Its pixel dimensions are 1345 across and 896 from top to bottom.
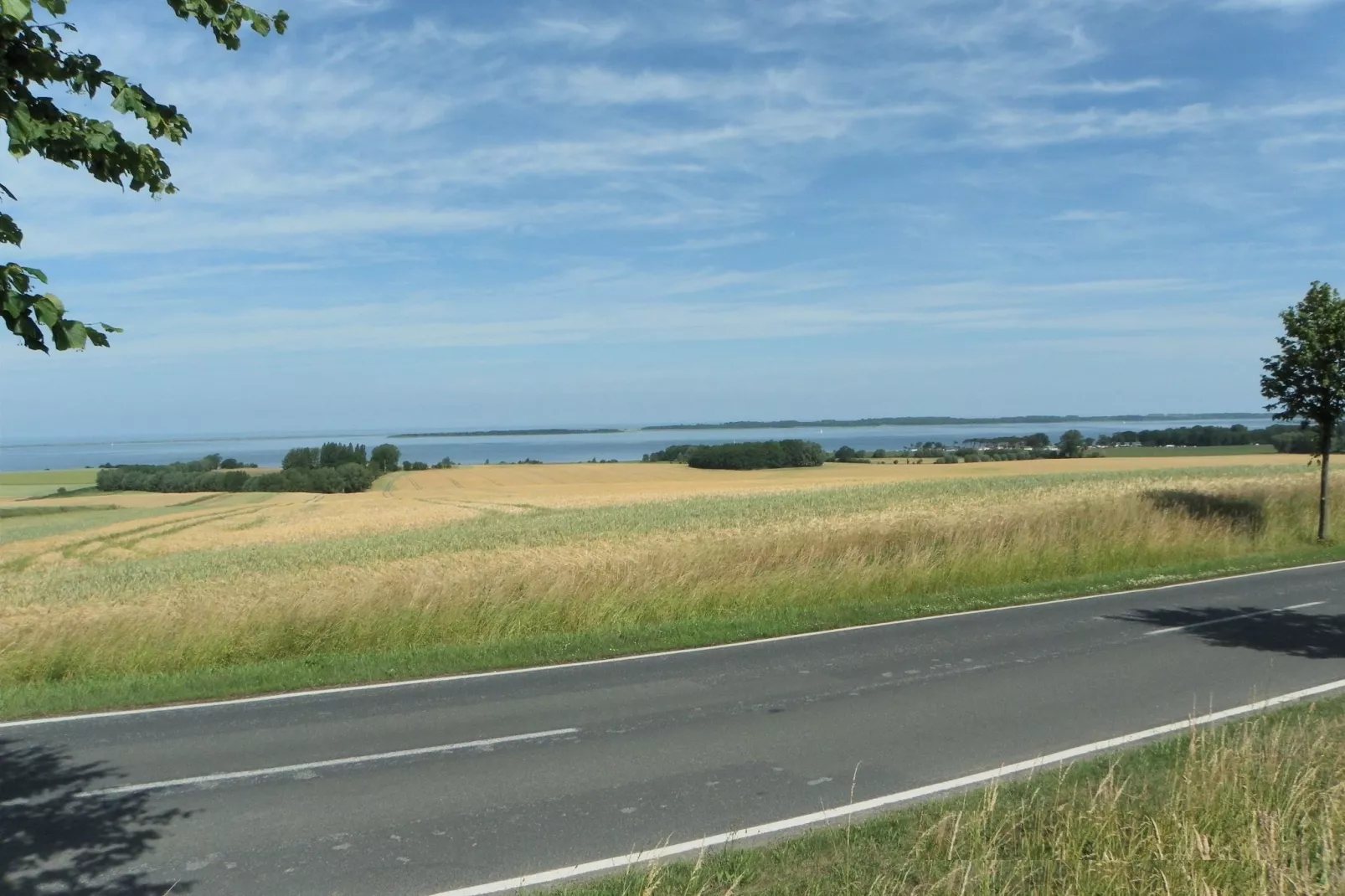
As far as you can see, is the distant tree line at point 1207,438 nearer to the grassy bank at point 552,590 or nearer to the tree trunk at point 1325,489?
the tree trunk at point 1325,489

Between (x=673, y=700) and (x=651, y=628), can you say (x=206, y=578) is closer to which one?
(x=651, y=628)

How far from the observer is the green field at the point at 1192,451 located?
75.6 m

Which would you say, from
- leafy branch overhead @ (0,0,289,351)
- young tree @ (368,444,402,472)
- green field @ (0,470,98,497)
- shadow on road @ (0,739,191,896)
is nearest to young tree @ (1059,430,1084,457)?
young tree @ (368,444,402,472)

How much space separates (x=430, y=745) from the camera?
7.80 metres

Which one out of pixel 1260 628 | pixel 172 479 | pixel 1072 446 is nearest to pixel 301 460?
pixel 172 479

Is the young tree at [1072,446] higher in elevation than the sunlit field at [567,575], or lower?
higher

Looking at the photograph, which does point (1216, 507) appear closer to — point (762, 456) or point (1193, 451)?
point (762, 456)

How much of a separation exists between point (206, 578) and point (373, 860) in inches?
701

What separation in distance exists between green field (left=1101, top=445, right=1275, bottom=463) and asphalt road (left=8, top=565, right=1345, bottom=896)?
238 feet

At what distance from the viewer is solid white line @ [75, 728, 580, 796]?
22.2 feet

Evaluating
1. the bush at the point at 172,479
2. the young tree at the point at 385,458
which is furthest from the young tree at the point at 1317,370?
the young tree at the point at 385,458

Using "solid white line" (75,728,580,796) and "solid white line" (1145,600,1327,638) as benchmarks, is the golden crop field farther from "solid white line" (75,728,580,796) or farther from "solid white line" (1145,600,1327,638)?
"solid white line" (1145,600,1327,638)

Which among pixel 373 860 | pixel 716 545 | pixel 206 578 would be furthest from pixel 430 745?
pixel 206 578

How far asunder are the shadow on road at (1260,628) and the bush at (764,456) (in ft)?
231
